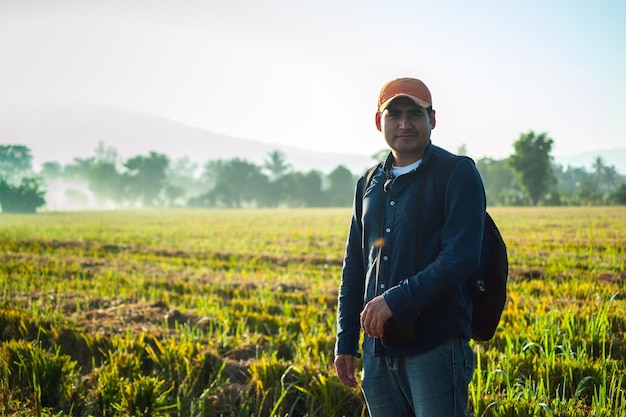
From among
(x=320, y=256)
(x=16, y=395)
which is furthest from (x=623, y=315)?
(x=320, y=256)

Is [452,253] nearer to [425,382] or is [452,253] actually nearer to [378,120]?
[425,382]

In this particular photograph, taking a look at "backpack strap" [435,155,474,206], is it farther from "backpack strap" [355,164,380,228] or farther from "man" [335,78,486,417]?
"backpack strap" [355,164,380,228]

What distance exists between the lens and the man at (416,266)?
1625 mm

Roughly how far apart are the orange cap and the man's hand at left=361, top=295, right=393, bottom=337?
75 cm

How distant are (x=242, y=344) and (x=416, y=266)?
3.04m

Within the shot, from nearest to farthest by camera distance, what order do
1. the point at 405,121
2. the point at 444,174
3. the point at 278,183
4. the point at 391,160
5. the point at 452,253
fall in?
the point at 452,253 → the point at 444,174 → the point at 405,121 → the point at 391,160 → the point at 278,183

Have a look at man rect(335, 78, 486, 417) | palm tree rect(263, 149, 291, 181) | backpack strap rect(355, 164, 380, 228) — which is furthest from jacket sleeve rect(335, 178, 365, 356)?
palm tree rect(263, 149, 291, 181)

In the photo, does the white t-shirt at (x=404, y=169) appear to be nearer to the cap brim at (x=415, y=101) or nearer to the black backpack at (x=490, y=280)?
the cap brim at (x=415, y=101)

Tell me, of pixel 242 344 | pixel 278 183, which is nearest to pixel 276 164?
pixel 278 183

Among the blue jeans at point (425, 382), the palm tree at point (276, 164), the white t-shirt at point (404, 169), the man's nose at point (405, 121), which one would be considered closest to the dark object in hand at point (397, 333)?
the blue jeans at point (425, 382)

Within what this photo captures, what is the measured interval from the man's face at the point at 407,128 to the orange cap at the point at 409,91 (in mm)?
18

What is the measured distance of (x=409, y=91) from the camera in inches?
71.3

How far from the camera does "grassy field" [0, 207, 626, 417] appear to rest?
3.23 m

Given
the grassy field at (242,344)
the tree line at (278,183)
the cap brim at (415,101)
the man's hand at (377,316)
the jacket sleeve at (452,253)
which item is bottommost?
the grassy field at (242,344)
